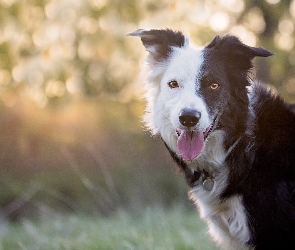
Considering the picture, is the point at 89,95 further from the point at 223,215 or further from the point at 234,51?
the point at 223,215

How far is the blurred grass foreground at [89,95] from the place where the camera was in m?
10.0

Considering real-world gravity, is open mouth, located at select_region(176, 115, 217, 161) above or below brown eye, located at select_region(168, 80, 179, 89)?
below

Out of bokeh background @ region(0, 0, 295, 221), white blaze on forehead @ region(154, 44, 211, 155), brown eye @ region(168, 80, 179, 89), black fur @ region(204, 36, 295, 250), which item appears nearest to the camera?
black fur @ region(204, 36, 295, 250)

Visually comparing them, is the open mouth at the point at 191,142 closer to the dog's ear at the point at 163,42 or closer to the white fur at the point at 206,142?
the white fur at the point at 206,142

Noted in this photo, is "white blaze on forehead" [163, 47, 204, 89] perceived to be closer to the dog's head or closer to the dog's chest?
the dog's head

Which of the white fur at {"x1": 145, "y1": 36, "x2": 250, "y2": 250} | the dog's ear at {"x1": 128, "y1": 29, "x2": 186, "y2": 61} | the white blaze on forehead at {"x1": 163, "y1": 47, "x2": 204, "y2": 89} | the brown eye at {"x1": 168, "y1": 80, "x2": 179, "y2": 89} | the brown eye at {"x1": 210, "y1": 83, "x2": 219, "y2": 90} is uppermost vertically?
the dog's ear at {"x1": 128, "y1": 29, "x2": 186, "y2": 61}

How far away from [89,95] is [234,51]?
9.57 metres

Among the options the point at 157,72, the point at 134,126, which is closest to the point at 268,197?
the point at 157,72

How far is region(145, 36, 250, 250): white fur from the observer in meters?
4.21

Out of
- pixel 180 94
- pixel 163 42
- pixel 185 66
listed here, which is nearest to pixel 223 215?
pixel 180 94

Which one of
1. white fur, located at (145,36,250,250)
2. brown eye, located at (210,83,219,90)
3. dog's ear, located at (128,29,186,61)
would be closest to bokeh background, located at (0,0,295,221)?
dog's ear, located at (128,29,186,61)

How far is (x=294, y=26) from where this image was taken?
14531mm

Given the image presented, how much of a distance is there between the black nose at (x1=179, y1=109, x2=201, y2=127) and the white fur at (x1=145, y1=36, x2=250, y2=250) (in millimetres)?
42

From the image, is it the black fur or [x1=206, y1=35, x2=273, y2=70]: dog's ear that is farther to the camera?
[x1=206, y1=35, x2=273, y2=70]: dog's ear
